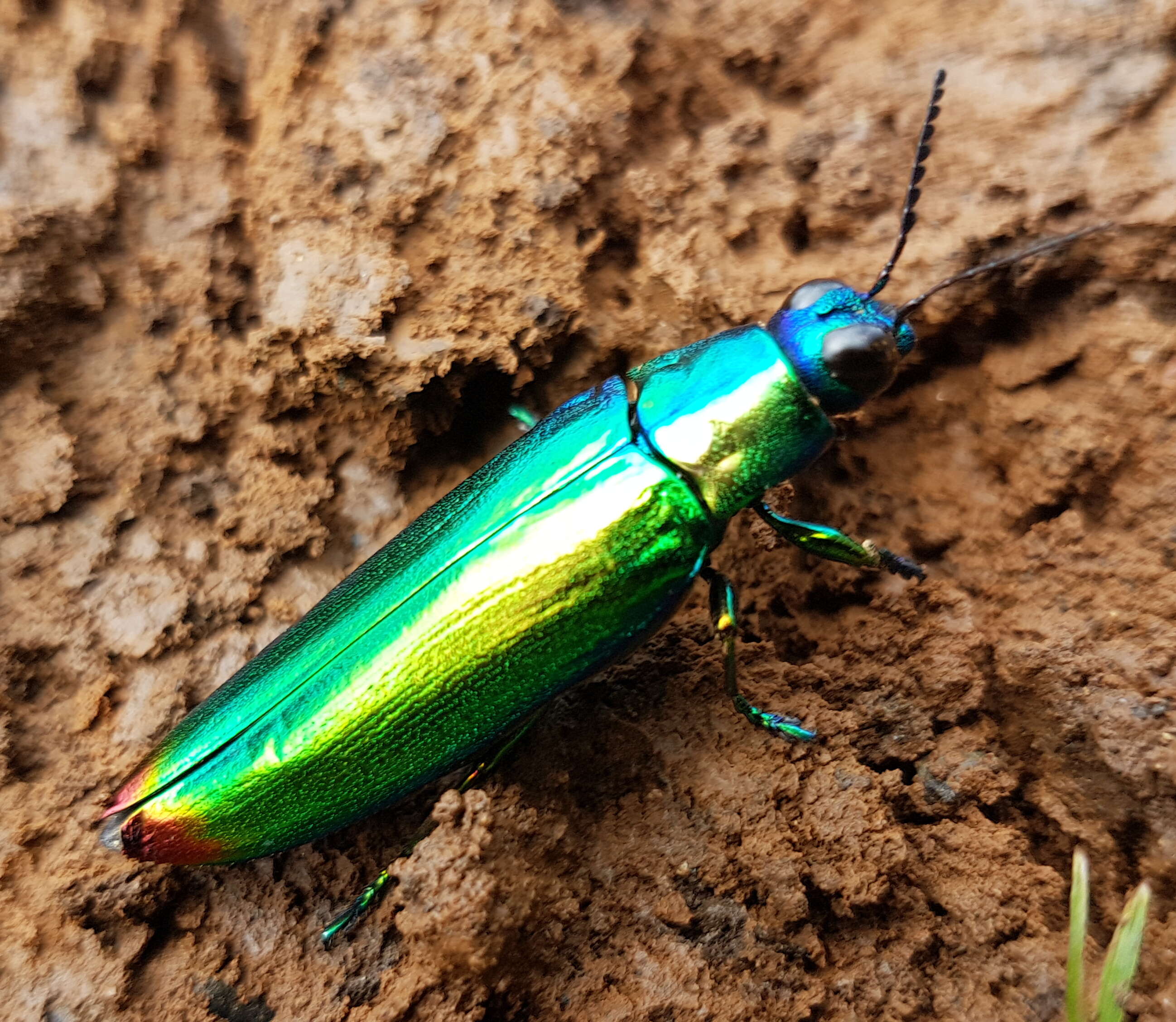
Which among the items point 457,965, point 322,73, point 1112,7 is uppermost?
point 322,73

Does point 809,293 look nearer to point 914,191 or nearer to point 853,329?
point 853,329

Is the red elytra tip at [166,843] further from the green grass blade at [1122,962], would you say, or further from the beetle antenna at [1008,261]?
the beetle antenna at [1008,261]

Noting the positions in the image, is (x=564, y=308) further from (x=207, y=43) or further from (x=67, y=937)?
(x=67, y=937)

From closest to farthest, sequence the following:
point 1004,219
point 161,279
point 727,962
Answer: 1. point 727,962
2. point 1004,219
3. point 161,279

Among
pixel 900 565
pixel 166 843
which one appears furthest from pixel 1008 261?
pixel 166 843

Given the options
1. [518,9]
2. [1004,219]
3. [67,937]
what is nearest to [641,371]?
[1004,219]

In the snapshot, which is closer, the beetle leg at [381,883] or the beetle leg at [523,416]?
the beetle leg at [381,883]

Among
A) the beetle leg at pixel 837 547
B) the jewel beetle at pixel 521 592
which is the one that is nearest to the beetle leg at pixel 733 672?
the jewel beetle at pixel 521 592
